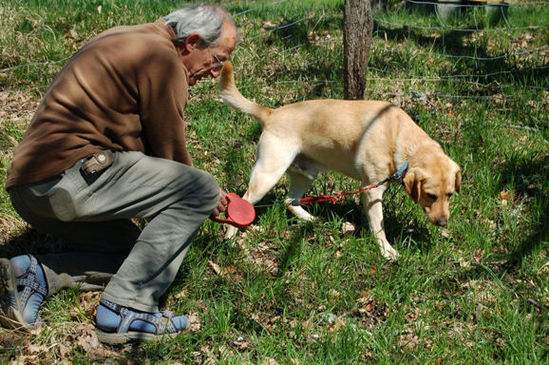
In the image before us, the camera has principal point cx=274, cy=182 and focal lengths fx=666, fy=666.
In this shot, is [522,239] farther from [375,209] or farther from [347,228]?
[347,228]

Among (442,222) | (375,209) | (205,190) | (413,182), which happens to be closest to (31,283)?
(205,190)

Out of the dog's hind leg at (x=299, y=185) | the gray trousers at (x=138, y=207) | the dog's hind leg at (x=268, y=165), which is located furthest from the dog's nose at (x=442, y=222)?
the gray trousers at (x=138, y=207)

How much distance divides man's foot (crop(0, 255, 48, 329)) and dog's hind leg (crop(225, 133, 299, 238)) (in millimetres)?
1774

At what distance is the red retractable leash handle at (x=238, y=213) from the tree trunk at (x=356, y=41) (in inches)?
90.6

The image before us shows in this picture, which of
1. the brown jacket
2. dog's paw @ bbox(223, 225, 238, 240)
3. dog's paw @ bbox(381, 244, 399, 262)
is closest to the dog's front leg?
dog's paw @ bbox(381, 244, 399, 262)

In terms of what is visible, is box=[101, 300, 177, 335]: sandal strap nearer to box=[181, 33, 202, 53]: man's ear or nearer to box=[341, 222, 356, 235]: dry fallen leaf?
box=[181, 33, 202, 53]: man's ear

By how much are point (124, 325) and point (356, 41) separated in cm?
342

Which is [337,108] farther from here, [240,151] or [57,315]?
[57,315]

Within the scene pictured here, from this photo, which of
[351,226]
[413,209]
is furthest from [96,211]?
[413,209]

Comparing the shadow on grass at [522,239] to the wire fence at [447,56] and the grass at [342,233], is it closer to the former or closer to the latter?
the grass at [342,233]

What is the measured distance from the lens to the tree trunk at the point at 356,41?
5898mm

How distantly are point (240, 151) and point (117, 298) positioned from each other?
2.55 metres

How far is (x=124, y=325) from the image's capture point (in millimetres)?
3781

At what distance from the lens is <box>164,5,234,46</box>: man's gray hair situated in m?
3.85
